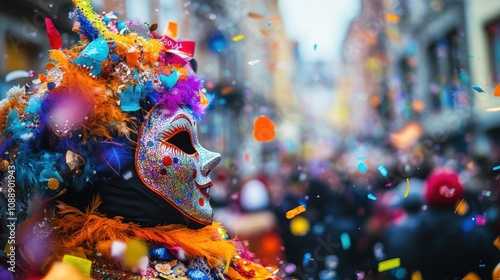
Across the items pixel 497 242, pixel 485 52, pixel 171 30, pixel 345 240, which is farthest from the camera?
pixel 485 52

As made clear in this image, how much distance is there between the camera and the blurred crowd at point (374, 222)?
3822 mm

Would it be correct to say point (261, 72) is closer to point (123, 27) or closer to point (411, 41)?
point (411, 41)

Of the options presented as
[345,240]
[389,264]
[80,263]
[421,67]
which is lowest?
[421,67]

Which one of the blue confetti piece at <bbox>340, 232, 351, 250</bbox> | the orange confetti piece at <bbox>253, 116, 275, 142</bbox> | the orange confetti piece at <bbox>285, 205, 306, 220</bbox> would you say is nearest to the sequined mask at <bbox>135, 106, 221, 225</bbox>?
the orange confetti piece at <bbox>285, 205, 306, 220</bbox>

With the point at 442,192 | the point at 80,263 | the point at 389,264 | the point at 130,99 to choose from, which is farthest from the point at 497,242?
the point at 80,263

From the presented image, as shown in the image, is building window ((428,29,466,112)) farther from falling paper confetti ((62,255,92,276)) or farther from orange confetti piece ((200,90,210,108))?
falling paper confetti ((62,255,92,276))

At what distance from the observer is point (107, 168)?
96.5 inches

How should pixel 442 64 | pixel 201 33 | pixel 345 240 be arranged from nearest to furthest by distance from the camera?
pixel 345 240
pixel 201 33
pixel 442 64

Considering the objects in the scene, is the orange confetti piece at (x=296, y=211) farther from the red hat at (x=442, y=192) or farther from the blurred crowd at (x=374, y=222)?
the red hat at (x=442, y=192)

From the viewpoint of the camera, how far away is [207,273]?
2600 millimetres

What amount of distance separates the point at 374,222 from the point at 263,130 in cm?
274

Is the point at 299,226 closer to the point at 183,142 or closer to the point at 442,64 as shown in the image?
the point at 183,142

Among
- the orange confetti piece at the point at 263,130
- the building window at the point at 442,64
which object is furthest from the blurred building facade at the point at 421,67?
the orange confetti piece at the point at 263,130

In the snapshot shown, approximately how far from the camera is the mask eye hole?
103 inches
